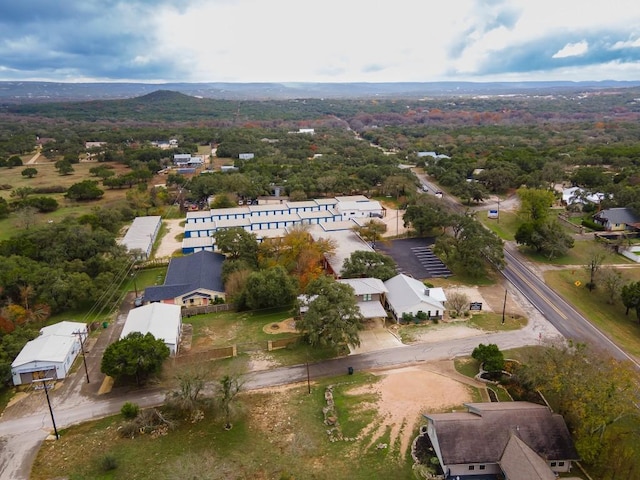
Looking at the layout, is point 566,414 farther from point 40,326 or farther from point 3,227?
point 3,227

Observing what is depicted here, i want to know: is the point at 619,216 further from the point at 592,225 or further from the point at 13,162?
the point at 13,162

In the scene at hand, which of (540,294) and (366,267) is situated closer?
(366,267)

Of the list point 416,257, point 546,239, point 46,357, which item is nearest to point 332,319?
point 46,357

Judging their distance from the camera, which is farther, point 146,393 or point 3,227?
point 3,227

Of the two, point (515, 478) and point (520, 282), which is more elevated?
point (515, 478)

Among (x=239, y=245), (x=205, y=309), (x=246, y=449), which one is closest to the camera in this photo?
(x=246, y=449)

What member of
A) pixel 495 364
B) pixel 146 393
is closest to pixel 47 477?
pixel 146 393

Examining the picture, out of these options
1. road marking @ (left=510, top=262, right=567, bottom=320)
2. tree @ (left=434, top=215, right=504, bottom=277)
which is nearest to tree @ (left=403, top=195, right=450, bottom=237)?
tree @ (left=434, top=215, right=504, bottom=277)
